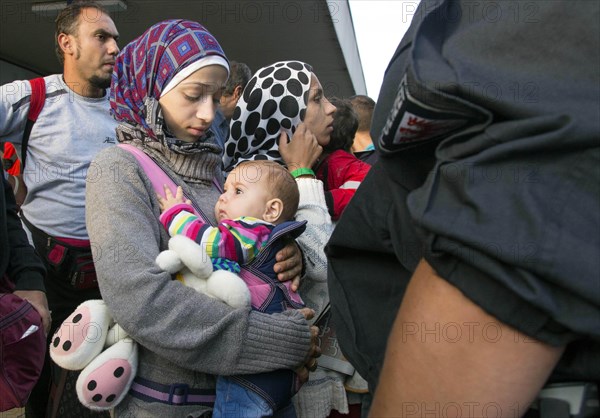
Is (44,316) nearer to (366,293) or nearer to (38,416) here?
(38,416)

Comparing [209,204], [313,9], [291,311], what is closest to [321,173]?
[209,204]

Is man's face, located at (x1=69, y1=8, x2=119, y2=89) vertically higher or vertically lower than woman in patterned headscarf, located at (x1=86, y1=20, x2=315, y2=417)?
higher

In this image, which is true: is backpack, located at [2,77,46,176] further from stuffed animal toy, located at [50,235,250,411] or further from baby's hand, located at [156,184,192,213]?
stuffed animal toy, located at [50,235,250,411]

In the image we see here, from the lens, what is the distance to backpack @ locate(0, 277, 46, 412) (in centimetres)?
160

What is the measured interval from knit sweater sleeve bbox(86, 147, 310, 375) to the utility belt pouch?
1.18m

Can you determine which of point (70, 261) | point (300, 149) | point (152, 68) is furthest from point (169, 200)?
point (70, 261)

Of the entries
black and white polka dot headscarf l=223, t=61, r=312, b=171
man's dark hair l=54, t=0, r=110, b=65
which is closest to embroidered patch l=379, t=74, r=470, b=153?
black and white polka dot headscarf l=223, t=61, r=312, b=171

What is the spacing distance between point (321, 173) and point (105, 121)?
138 cm

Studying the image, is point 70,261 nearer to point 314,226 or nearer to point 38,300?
point 38,300

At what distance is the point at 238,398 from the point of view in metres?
1.47

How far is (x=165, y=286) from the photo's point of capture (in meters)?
1.40

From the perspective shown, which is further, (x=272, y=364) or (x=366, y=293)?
(x=272, y=364)

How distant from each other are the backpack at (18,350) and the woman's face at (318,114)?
4.78 feet

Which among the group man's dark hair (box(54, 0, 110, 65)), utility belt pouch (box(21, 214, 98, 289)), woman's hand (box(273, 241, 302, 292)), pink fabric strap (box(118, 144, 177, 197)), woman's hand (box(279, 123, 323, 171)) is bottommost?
utility belt pouch (box(21, 214, 98, 289))
